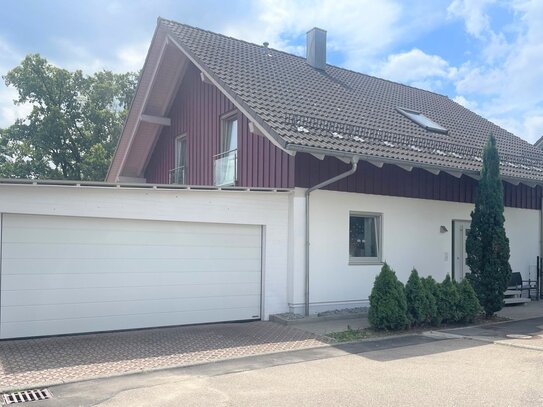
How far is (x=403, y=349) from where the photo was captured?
26.9 ft

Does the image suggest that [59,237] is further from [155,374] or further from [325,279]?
[325,279]

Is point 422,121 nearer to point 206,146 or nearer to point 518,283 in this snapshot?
point 518,283

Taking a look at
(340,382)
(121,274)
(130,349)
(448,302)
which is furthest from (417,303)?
(121,274)

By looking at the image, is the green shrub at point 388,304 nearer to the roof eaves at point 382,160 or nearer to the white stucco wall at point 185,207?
the white stucco wall at point 185,207

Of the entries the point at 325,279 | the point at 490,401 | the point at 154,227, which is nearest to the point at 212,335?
the point at 154,227

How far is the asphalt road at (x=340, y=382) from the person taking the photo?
566 cm

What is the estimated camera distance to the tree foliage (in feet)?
102

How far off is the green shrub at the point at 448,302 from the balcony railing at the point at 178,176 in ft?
29.1

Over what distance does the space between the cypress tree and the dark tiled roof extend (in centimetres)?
100

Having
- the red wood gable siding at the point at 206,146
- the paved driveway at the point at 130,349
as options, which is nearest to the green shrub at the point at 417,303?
the paved driveway at the point at 130,349

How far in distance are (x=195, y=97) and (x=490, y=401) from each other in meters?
11.8

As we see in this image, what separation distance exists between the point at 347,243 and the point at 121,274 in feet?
16.4

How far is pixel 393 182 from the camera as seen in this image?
12602mm

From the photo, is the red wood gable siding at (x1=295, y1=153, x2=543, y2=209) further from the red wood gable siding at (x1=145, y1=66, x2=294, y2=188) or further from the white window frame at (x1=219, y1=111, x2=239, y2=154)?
the white window frame at (x1=219, y1=111, x2=239, y2=154)
